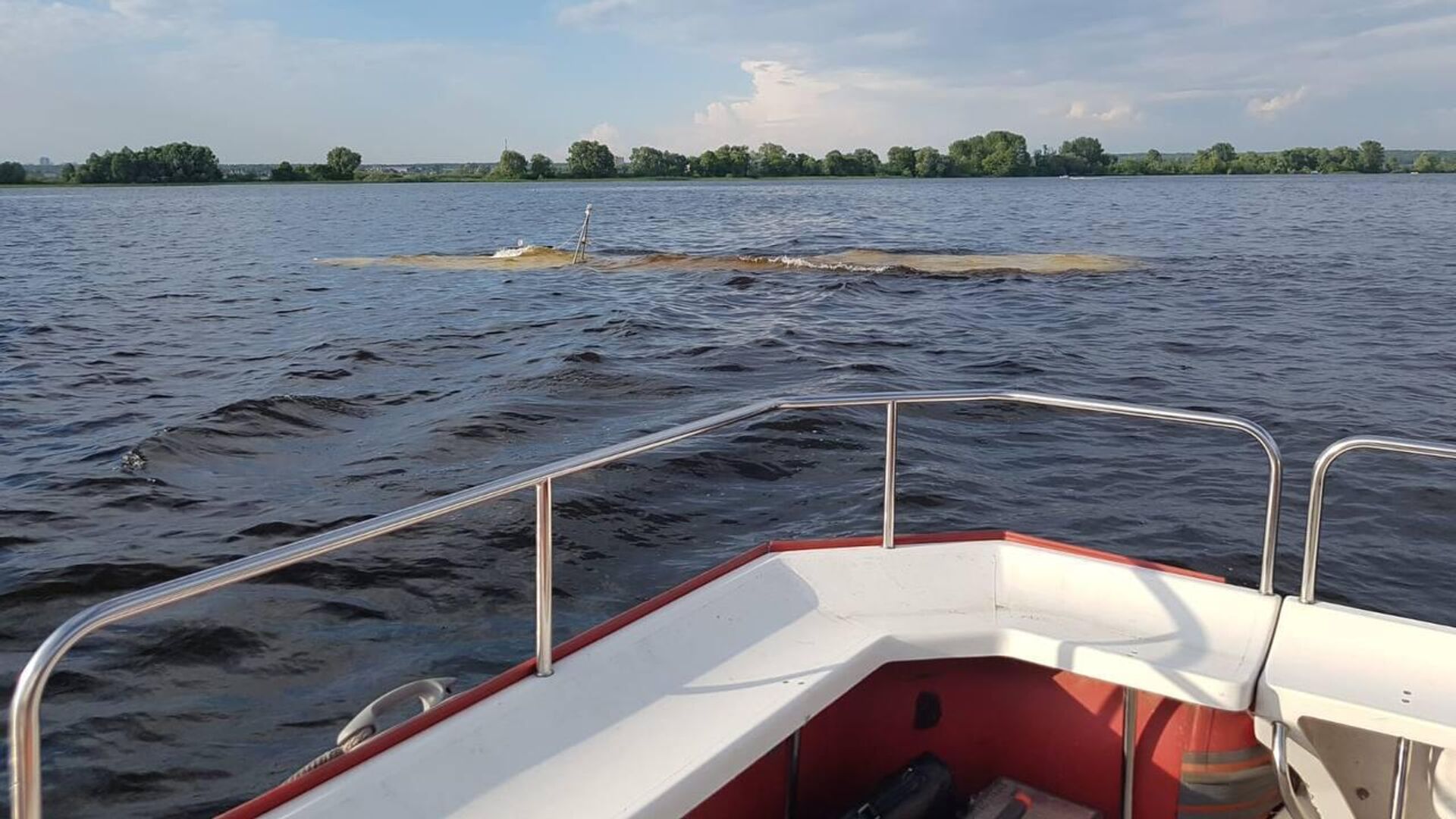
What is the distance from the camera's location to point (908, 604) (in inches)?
154

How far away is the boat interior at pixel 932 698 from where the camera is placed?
113 inches

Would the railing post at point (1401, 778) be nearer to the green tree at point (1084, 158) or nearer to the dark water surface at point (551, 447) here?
the dark water surface at point (551, 447)

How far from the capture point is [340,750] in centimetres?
291

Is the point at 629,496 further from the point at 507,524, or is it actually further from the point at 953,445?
the point at 953,445

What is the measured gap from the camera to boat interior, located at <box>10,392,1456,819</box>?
287cm

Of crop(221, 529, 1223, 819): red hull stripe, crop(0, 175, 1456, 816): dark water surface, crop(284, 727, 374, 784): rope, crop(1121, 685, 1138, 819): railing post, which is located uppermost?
crop(221, 529, 1223, 819): red hull stripe

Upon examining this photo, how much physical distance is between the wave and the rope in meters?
28.6

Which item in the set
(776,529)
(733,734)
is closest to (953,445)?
(776,529)

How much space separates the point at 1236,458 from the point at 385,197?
117150mm

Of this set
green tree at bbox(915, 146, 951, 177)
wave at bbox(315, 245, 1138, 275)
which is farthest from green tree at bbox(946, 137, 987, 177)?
wave at bbox(315, 245, 1138, 275)

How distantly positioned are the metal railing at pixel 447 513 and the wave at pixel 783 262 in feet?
88.8

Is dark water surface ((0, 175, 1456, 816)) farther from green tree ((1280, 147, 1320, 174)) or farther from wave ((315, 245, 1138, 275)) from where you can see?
green tree ((1280, 147, 1320, 174))

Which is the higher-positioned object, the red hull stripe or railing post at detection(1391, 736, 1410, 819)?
the red hull stripe

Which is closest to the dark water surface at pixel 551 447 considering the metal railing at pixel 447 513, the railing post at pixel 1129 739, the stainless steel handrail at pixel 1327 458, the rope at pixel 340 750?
the rope at pixel 340 750
